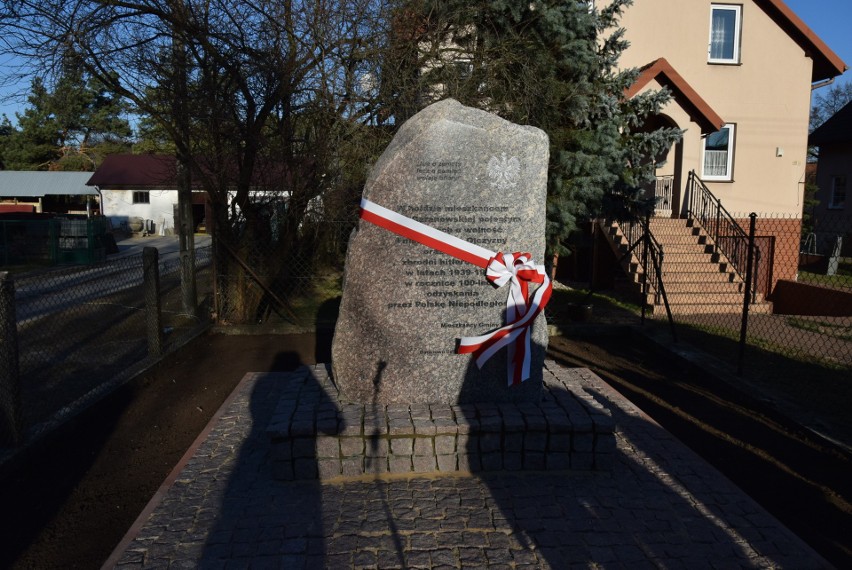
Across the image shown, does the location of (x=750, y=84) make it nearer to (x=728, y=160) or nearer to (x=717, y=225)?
(x=728, y=160)

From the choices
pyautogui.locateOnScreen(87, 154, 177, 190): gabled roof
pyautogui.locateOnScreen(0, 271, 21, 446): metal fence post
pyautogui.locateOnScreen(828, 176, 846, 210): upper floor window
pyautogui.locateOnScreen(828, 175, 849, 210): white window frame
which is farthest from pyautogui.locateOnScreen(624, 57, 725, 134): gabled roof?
pyautogui.locateOnScreen(87, 154, 177, 190): gabled roof

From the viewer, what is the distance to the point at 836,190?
27359 mm

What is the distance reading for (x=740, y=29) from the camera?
54.6 ft

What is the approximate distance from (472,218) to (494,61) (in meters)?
6.51

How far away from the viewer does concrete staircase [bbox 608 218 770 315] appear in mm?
12344

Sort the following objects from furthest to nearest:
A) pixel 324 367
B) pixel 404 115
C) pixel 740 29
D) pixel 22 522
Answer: pixel 740 29
pixel 404 115
pixel 324 367
pixel 22 522

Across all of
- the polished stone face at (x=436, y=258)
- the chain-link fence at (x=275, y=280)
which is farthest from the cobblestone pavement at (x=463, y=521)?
the chain-link fence at (x=275, y=280)

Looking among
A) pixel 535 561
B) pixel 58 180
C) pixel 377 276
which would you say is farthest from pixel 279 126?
pixel 58 180

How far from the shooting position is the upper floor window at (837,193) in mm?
26859

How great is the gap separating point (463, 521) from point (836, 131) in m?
29.3

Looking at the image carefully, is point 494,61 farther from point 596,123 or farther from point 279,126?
point 279,126

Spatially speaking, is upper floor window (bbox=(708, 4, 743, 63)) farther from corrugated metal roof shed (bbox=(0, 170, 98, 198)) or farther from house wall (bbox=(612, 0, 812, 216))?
corrugated metal roof shed (bbox=(0, 170, 98, 198))

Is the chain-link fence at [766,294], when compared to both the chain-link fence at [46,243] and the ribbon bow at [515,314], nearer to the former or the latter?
the ribbon bow at [515,314]

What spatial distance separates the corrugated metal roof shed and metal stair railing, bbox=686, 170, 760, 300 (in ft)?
124
